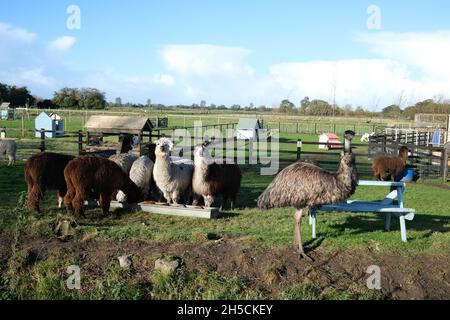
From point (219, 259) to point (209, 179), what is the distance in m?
3.45

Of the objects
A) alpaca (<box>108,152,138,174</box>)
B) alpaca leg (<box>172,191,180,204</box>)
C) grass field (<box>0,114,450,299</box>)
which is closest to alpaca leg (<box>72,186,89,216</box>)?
grass field (<box>0,114,450,299</box>)

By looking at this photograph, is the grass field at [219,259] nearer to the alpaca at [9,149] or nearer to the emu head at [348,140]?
the emu head at [348,140]

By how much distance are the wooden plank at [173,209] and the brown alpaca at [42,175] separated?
121 centimetres

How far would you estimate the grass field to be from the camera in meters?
5.71

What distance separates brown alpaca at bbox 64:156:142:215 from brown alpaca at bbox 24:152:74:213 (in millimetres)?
559

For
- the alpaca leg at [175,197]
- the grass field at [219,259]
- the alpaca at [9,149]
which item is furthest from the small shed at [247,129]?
the grass field at [219,259]

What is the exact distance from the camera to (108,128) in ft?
52.6

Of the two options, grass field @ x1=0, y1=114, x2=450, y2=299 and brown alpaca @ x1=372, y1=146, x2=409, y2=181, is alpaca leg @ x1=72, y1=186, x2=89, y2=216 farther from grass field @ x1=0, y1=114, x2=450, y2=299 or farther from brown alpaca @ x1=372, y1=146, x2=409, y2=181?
brown alpaca @ x1=372, y1=146, x2=409, y2=181

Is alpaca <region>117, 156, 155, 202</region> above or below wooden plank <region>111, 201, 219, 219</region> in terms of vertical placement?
above

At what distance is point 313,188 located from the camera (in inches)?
257

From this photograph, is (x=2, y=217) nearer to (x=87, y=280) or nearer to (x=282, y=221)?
(x=87, y=280)

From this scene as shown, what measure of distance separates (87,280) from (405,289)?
4171mm
